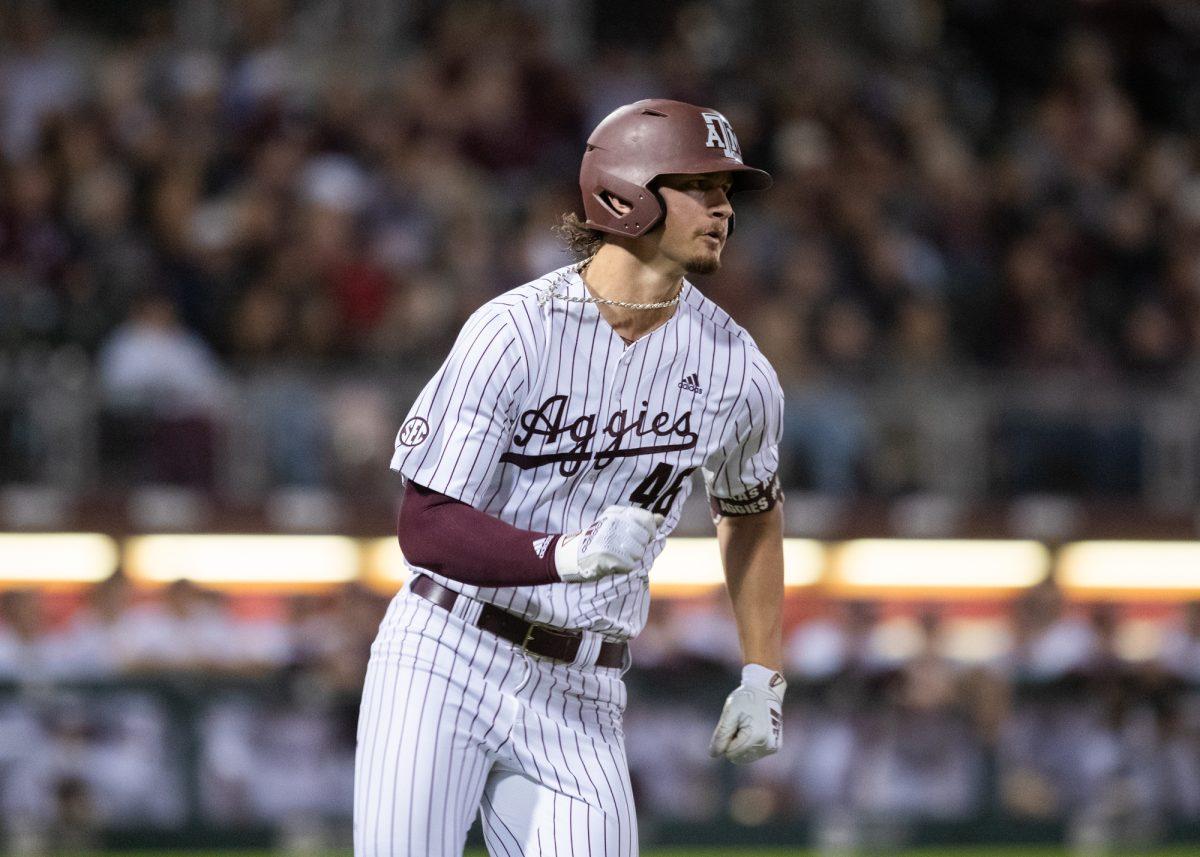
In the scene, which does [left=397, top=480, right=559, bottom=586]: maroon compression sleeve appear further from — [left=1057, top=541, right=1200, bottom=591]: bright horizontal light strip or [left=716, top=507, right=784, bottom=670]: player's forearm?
[left=1057, top=541, right=1200, bottom=591]: bright horizontal light strip

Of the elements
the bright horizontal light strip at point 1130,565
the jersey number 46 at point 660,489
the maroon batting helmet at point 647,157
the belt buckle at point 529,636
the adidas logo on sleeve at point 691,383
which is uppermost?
the maroon batting helmet at point 647,157

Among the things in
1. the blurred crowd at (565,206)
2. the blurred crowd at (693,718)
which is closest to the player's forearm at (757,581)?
the blurred crowd at (693,718)

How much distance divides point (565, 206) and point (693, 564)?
2.45 m

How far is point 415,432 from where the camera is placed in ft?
13.2

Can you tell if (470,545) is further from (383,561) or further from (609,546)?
(383,561)

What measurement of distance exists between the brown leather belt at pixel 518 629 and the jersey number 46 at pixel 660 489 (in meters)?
0.34

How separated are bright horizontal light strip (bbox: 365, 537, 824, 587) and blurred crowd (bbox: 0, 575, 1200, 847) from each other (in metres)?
0.20

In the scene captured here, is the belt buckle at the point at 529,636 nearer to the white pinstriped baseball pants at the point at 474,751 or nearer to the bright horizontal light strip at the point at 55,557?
the white pinstriped baseball pants at the point at 474,751

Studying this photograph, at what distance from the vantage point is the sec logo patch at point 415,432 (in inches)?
157

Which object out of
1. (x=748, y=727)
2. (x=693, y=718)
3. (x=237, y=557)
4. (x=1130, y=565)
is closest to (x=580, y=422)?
(x=748, y=727)

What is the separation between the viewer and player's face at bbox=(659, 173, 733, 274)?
412 cm

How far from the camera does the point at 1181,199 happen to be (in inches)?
519

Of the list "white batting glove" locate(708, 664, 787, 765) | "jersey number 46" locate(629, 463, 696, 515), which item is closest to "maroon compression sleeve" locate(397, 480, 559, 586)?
"jersey number 46" locate(629, 463, 696, 515)

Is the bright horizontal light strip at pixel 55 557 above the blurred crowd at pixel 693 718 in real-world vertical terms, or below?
above
